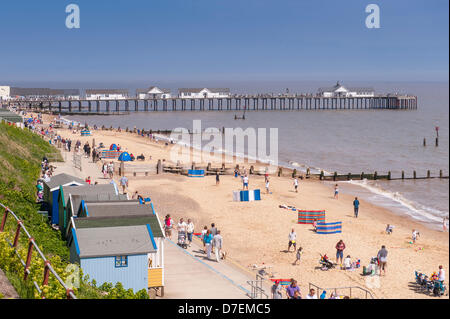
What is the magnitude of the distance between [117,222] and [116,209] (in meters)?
1.07

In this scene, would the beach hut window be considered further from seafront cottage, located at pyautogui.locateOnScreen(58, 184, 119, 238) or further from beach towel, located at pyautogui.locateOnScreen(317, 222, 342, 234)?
beach towel, located at pyautogui.locateOnScreen(317, 222, 342, 234)

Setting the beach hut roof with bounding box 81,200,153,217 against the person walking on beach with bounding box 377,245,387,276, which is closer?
the beach hut roof with bounding box 81,200,153,217

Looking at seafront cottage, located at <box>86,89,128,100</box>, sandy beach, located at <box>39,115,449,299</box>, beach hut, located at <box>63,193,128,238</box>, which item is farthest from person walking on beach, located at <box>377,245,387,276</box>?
seafront cottage, located at <box>86,89,128,100</box>

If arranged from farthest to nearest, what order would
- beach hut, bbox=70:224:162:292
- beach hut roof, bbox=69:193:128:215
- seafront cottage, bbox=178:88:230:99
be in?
seafront cottage, bbox=178:88:230:99
beach hut roof, bbox=69:193:128:215
beach hut, bbox=70:224:162:292

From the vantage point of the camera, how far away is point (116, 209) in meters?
13.0

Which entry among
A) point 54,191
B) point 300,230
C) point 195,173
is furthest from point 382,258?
point 195,173

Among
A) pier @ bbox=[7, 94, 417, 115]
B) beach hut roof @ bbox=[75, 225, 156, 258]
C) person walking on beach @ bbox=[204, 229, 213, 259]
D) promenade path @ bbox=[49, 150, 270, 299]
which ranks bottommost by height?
promenade path @ bbox=[49, 150, 270, 299]

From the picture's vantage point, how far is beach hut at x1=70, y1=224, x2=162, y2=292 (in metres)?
11.1

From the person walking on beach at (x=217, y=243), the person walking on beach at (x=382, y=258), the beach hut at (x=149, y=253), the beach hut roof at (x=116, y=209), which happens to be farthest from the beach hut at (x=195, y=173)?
the beach hut at (x=149, y=253)

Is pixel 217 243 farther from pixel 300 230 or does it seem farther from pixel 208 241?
pixel 300 230

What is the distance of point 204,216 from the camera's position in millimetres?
24312
